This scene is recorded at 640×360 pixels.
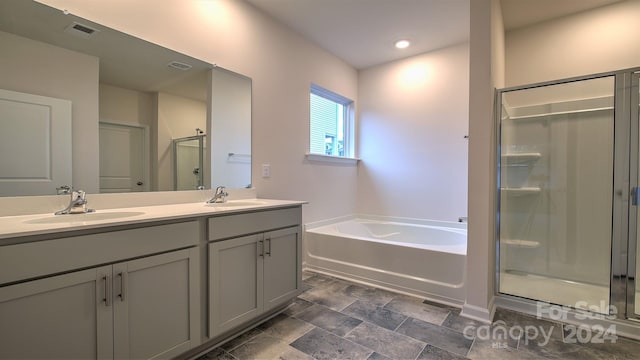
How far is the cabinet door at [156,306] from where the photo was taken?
1214mm

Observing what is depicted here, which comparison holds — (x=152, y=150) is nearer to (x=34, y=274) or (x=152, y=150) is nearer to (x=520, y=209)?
(x=34, y=274)

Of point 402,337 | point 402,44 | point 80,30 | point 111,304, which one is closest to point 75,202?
point 111,304

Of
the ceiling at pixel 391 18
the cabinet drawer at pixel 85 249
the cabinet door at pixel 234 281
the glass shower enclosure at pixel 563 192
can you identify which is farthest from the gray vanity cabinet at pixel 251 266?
the ceiling at pixel 391 18

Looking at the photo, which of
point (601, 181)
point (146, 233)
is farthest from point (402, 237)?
point (146, 233)

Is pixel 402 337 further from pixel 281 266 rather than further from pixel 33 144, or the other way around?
pixel 33 144

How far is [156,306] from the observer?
4.36 ft

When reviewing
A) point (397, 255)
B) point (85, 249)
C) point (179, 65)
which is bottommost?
point (397, 255)

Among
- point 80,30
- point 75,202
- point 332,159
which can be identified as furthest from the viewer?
point 332,159

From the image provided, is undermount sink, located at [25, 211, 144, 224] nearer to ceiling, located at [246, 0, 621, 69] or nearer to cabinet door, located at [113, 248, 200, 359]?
cabinet door, located at [113, 248, 200, 359]

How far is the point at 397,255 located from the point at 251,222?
1.35 metres

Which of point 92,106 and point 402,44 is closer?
point 92,106

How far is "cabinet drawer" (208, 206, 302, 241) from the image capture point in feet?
5.22

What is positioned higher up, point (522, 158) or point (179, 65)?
point (179, 65)

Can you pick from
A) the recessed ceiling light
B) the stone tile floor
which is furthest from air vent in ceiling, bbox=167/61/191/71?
the recessed ceiling light
